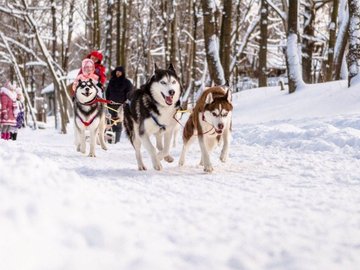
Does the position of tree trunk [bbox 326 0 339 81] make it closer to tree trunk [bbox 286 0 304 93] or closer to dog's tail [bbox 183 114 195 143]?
tree trunk [bbox 286 0 304 93]

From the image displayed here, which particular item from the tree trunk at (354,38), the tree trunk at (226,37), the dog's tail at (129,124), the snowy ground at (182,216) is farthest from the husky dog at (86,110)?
the tree trunk at (226,37)

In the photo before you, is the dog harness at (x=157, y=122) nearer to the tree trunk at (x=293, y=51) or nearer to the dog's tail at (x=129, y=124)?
the dog's tail at (x=129, y=124)

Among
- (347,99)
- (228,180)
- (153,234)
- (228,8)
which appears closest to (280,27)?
(228,8)

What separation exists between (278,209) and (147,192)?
127 centimetres

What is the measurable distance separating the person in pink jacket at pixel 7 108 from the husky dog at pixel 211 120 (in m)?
7.51

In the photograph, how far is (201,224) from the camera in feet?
10.0

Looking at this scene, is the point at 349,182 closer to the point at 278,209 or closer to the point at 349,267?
the point at 278,209

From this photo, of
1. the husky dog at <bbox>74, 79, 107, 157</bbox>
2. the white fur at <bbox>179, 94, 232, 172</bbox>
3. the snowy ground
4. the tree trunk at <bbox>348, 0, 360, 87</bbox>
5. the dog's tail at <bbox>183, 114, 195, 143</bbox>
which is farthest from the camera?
the tree trunk at <bbox>348, 0, 360, 87</bbox>

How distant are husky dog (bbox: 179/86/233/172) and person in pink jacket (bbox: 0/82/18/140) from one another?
7.51m

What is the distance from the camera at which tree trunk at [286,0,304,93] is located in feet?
42.9

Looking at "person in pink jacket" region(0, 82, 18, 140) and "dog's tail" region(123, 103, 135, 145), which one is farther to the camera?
"person in pink jacket" region(0, 82, 18, 140)

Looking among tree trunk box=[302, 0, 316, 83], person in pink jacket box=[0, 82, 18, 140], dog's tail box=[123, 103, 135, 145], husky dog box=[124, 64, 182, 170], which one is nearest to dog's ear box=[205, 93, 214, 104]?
husky dog box=[124, 64, 182, 170]

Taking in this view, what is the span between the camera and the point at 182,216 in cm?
325

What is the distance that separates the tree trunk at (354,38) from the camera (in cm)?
1041
